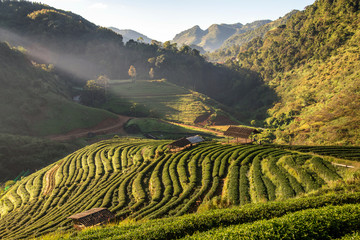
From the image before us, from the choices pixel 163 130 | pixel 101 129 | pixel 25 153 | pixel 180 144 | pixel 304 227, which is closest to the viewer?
pixel 304 227

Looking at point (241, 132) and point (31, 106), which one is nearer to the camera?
point (241, 132)

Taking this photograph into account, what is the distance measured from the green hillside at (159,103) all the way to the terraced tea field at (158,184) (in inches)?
2573

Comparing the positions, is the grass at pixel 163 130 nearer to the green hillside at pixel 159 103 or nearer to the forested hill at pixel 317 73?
the green hillside at pixel 159 103

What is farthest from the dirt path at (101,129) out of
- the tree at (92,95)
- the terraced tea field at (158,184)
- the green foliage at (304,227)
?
the green foliage at (304,227)

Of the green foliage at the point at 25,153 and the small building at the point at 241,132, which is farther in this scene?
the green foliage at the point at 25,153

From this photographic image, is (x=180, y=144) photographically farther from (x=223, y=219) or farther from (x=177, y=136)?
(x=177, y=136)

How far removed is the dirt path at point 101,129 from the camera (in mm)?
86325

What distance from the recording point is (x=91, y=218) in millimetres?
24578

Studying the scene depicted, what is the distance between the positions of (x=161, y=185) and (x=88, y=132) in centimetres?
6670

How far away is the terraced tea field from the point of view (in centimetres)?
2764

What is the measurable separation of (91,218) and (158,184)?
39.9ft

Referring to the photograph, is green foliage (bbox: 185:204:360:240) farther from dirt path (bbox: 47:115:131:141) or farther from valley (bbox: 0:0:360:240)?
dirt path (bbox: 47:115:131:141)

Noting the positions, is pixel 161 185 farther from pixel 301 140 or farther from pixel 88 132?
pixel 88 132

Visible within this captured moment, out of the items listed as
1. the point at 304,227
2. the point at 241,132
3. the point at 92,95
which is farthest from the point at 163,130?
the point at 304,227
